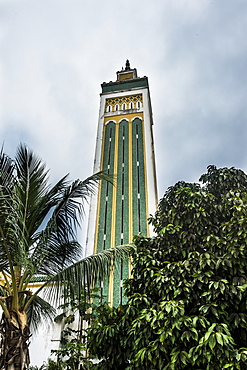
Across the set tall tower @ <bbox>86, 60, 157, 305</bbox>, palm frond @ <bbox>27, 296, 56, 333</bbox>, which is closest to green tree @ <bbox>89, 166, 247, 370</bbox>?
palm frond @ <bbox>27, 296, 56, 333</bbox>

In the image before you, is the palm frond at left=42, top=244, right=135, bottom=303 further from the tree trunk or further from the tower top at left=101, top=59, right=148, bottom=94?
the tower top at left=101, top=59, right=148, bottom=94

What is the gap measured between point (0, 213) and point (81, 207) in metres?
1.27

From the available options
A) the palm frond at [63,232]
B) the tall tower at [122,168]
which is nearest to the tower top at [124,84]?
the tall tower at [122,168]

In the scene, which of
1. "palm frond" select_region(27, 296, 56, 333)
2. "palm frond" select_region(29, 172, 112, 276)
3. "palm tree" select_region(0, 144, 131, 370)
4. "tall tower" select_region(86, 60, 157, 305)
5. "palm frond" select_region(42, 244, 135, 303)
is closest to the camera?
"palm tree" select_region(0, 144, 131, 370)

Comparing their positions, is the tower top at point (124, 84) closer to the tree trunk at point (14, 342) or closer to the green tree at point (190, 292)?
the green tree at point (190, 292)

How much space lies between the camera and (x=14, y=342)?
173 inches

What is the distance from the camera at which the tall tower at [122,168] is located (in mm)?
14211

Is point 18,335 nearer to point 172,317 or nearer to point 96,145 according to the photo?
point 172,317

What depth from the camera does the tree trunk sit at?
169 inches

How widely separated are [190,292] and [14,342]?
2882 mm

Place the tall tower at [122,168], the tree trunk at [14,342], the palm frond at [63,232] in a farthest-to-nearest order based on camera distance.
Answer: the tall tower at [122,168] < the palm frond at [63,232] < the tree trunk at [14,342]

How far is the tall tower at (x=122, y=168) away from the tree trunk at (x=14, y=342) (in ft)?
26.2

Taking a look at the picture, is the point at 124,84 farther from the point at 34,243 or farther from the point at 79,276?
the point at 79,276

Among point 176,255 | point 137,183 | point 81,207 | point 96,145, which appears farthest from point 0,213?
point 96,145
